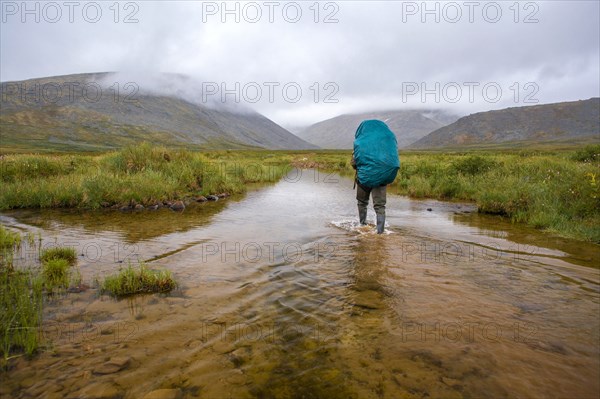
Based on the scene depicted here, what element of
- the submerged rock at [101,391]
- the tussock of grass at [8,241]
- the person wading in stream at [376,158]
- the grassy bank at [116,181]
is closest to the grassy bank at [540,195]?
the person wading in stream at [376,158]

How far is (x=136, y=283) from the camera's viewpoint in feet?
14.9

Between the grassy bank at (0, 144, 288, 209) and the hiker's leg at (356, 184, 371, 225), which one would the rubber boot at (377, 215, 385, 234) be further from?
the grassy bank at (0, 144, 288, 209)

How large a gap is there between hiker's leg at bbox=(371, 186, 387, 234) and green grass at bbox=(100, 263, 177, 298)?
4.91 m

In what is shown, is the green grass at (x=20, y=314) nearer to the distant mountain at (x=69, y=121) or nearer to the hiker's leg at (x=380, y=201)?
the hiker's leg at (x=380, y=201)

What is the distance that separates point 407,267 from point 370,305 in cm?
175

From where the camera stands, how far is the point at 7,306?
140 inches

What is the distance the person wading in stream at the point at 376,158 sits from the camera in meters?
7.62

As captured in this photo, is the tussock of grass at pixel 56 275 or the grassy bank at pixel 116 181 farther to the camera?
the grassy bank at pixel 116 181

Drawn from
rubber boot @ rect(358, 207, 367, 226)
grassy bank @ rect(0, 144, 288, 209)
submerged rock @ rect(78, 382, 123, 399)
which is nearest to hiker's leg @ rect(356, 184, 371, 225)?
rubber boot @ rect(358, 207, 367, 226)

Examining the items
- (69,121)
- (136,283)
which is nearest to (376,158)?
(136,283)

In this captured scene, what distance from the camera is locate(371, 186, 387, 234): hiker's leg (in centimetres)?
794

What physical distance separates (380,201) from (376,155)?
1.12 m

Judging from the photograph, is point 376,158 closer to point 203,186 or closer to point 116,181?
point 116,181

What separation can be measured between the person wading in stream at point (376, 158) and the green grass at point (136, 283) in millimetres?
4828
